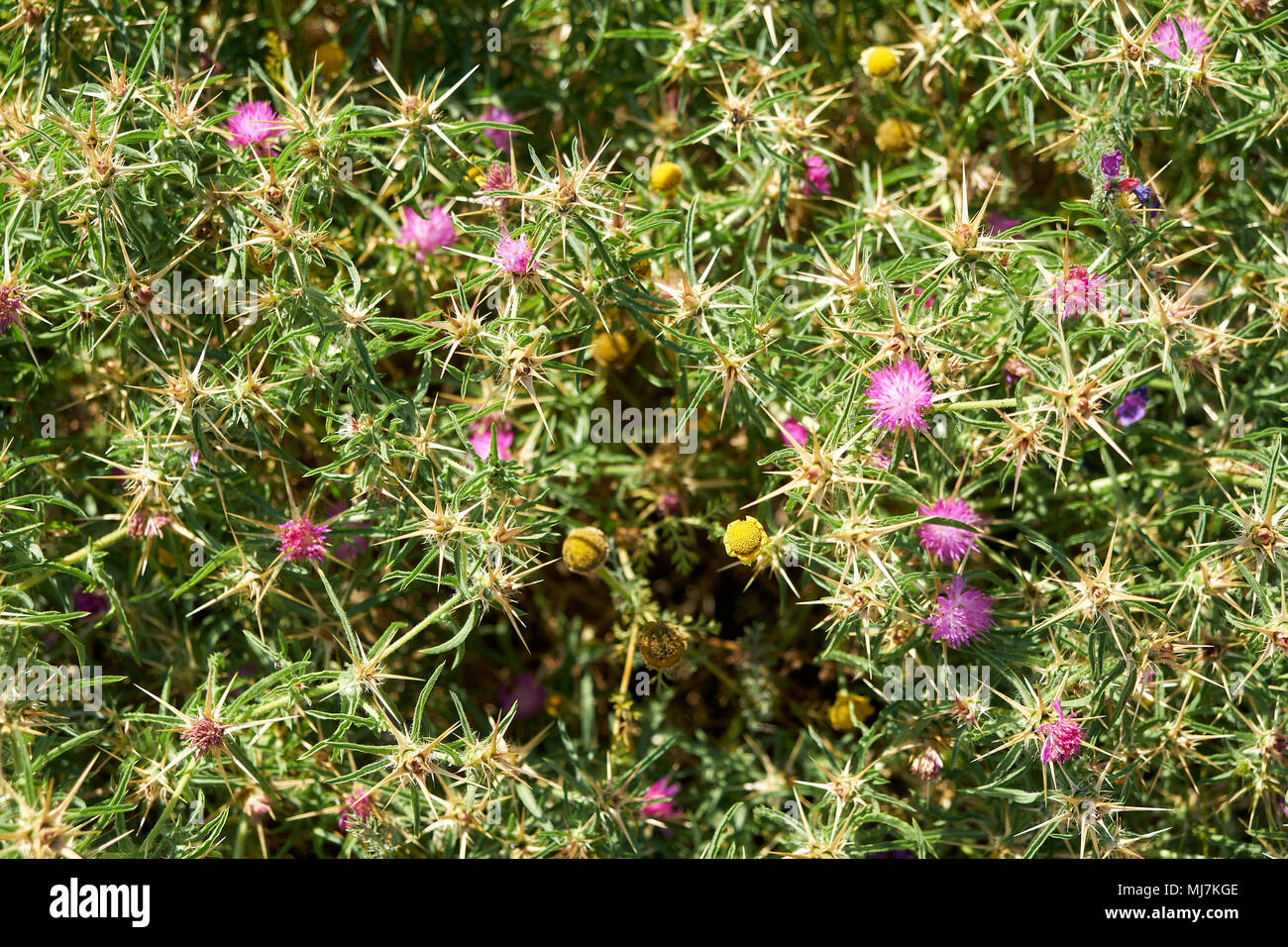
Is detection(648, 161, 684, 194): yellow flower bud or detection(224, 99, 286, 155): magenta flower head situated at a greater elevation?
detection(224, 99, 286, 155): magenta flower head

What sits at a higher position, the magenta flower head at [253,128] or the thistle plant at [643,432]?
the magenta flower head at [253,128]

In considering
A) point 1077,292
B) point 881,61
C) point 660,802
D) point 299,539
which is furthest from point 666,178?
point 660,802

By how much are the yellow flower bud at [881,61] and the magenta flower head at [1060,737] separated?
167 centimetres

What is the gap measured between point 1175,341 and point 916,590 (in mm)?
759

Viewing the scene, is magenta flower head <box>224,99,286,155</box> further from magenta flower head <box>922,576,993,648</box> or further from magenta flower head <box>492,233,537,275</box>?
magenta flower head <box>922,576,993,648</box>

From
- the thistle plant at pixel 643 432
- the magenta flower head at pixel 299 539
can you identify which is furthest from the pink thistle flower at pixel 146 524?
the magenta flower head at pixel 299 539

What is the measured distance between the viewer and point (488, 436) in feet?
8.73

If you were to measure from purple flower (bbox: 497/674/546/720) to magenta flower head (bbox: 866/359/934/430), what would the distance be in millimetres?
1402

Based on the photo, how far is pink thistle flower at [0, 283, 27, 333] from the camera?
208 cm

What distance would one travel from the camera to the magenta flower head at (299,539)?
224 centimetres

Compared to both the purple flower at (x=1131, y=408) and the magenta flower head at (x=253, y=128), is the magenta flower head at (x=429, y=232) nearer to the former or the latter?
the magenta flower head at (x=253, y=128)

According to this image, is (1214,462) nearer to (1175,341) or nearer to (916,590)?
(1175,341)

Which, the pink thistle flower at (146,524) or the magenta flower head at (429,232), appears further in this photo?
the magenta flower head at (429,232)

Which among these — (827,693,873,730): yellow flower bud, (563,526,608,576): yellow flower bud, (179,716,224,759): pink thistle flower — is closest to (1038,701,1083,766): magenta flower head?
(827,693,873,730): yellow flower bud
